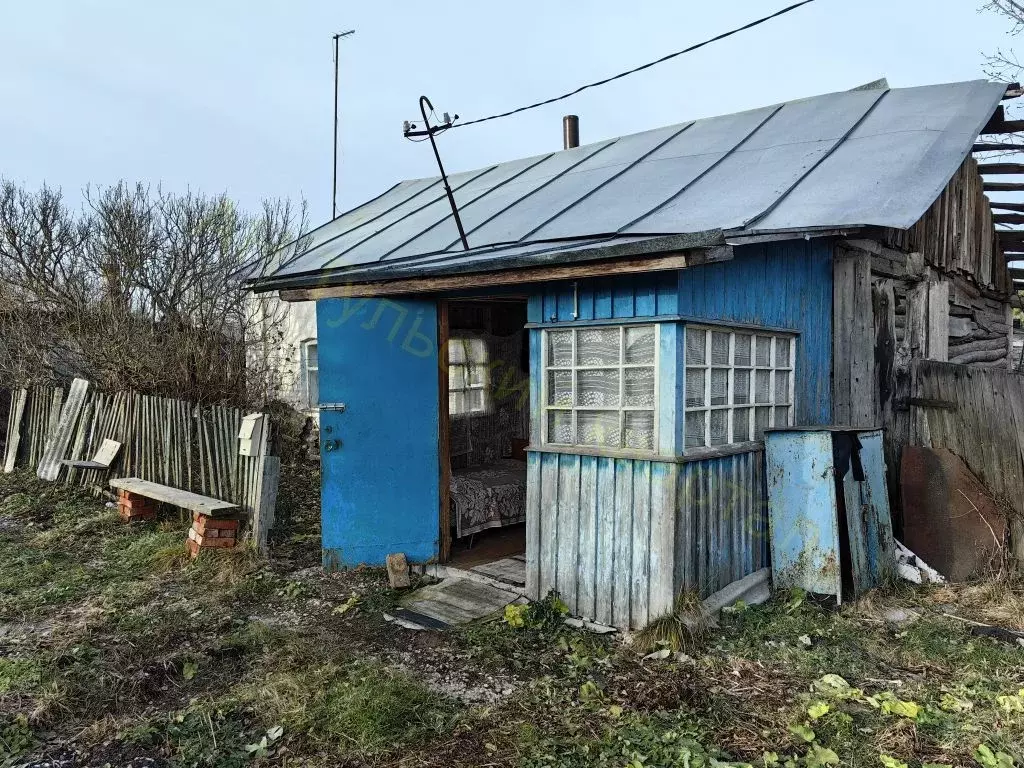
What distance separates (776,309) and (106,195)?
10.0 metres

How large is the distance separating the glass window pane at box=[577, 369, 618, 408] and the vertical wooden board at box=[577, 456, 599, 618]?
0.39 meters

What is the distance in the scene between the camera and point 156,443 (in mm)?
8250

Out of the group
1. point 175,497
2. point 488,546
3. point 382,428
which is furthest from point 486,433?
point 175,497

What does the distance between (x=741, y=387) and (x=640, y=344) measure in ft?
3.47

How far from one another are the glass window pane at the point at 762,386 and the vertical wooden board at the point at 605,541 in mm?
1396

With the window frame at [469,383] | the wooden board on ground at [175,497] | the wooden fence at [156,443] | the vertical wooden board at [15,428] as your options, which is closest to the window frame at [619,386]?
A: the wooden fence at [156,443]

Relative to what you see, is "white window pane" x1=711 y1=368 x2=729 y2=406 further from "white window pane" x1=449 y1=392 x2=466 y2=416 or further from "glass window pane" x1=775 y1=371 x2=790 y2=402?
"white window pane" x1=449 y1=392 x2=466 y2=416

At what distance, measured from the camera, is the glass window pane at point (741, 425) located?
5.31 metres

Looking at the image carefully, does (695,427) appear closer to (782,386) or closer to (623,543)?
(623,543)

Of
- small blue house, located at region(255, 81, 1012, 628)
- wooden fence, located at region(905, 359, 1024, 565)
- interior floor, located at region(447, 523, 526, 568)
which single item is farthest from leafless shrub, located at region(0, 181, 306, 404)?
wooden fence, located at region(905, 359, 1024, 565)

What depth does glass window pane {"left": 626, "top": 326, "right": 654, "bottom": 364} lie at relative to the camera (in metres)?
4.74

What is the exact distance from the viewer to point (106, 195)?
431 inches

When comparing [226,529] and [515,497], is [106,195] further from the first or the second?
[515,497]

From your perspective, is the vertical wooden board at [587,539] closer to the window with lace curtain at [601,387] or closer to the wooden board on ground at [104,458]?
the window with lace curtain at [601,387]
